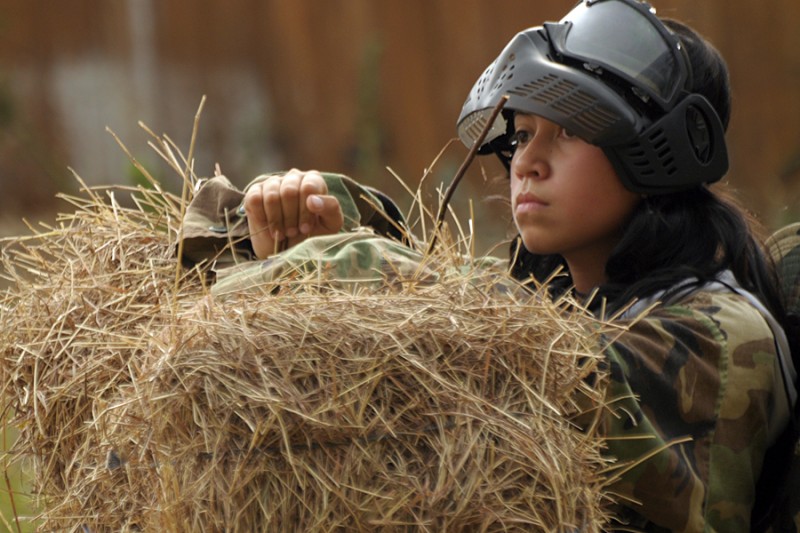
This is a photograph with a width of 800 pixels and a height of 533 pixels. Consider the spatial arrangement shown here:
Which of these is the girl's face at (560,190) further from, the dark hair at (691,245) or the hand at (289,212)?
the hand at (289,212)

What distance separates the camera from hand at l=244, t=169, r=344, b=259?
2.39 meters

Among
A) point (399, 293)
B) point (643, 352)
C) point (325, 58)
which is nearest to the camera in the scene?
point (399, 293)

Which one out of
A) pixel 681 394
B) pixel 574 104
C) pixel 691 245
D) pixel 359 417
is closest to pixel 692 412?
pixel 681 394

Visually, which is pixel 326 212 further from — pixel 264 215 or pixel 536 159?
pixel 536 159

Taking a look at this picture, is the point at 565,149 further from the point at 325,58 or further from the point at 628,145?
the point at 325,58

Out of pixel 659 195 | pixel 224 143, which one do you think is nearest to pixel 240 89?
pixel 224 143

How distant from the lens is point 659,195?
8.63 ft

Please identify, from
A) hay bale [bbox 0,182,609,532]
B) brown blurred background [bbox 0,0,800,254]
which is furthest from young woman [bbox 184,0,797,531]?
brown blurred background [bbox 0,0,800,254]

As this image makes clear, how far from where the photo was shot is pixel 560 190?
2.54 meters

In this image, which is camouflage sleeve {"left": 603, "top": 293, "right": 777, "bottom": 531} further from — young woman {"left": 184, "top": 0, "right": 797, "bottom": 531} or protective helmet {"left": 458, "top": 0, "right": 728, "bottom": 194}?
protective helmet {"left": 458, "top": 0, "right": 728, "bottom": 194}

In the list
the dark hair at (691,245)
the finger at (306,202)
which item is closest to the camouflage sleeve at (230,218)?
the finger at (306,202)

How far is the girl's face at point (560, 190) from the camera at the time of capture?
2.54 m

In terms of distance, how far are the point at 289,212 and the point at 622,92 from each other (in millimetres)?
741

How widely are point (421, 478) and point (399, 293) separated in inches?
12.3
